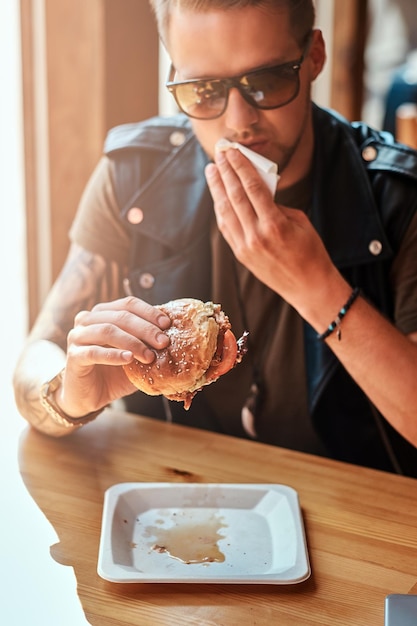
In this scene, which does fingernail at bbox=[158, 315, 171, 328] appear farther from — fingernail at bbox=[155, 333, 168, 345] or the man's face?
the man's face

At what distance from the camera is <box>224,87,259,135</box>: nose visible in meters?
0.92

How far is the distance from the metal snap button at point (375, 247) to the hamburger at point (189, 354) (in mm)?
341

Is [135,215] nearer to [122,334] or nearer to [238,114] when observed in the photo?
[238,114]

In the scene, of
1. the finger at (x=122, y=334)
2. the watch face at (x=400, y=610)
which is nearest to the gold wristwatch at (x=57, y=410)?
the finger at (x=122, y=334)

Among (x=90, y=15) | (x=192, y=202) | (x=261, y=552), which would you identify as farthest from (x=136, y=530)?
(x=90, y=15)

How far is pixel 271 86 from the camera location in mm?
930

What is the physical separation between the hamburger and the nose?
254mm

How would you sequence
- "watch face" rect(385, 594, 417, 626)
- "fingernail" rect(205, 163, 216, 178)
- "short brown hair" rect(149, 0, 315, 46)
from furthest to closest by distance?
"fingernail" rect(205, 163, 216, 178) < "short brown hair" rect(149, 0, 315, 46) < "watch face" rect(385, 594, 417, 626)

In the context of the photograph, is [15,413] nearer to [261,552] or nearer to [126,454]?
[126,454]

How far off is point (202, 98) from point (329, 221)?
255 millimetres

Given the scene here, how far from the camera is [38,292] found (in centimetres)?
154

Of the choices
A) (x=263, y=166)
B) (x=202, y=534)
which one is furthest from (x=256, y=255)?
(x=202, y=534)

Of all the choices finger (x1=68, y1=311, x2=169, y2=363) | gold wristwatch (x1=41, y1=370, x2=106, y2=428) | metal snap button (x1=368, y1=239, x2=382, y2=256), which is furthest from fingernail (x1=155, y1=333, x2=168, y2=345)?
metal snap button (x1=368, y1=239, x2=382, y2=256)

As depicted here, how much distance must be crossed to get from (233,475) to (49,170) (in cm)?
72
